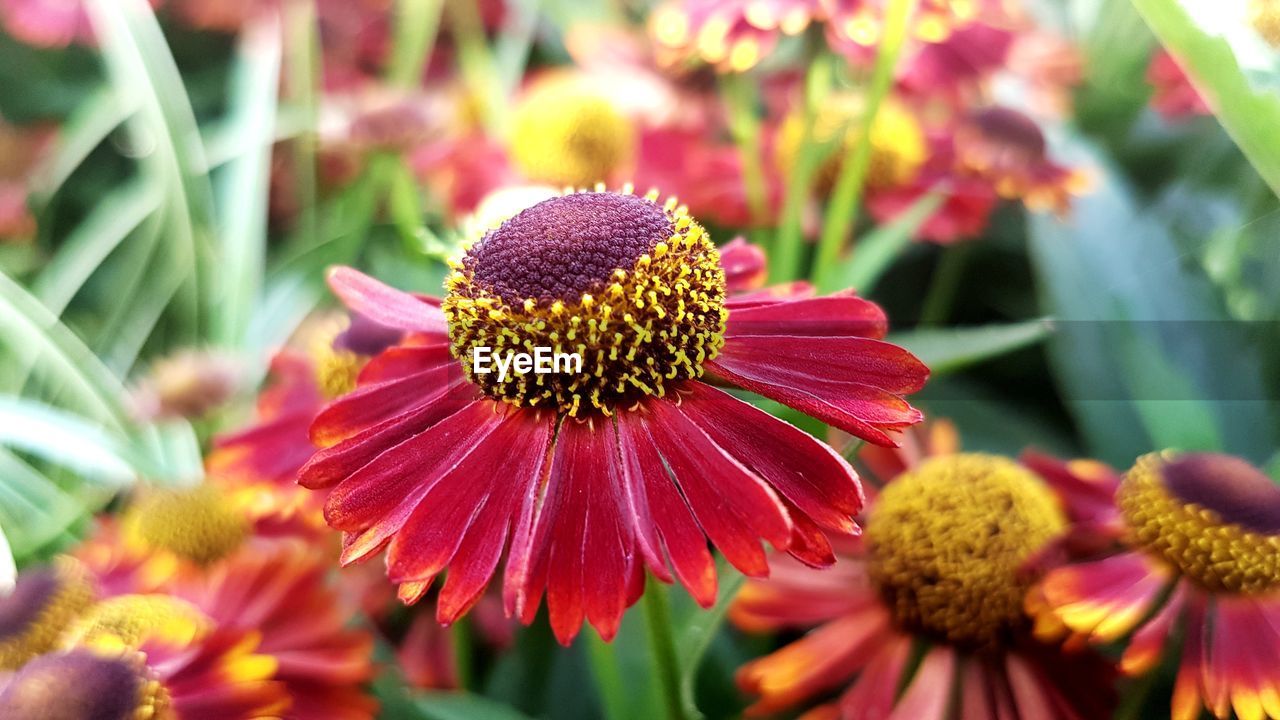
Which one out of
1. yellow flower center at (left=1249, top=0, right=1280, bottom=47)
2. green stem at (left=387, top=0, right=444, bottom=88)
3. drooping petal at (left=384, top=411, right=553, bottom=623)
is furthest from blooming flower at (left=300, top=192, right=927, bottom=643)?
green stem at (left=387, top=0, right=444, bottom=88)

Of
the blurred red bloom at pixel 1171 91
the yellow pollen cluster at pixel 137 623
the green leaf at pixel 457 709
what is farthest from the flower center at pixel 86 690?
the blurred red bloom at pixel 1171 91

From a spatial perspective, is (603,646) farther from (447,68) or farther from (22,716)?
(447,68)

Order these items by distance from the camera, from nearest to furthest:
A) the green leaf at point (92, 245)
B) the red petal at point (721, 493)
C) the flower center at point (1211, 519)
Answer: the red petal at point (721, 493) → the flower center at point (1211, 519) → the green leaf at point (92, 245)

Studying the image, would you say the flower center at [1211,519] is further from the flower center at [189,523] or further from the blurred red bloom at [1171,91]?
the flower center at [189,523]

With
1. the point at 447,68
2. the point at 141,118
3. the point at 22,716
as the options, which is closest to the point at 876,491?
the point at 22,716

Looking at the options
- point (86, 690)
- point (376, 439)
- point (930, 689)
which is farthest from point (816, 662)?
point (86, 690)

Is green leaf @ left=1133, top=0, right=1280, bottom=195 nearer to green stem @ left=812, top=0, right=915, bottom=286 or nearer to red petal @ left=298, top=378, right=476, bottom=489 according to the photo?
green stem @ left=812, top=0, right=915, bottom=286

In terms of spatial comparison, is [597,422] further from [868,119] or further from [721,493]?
[868,119]
